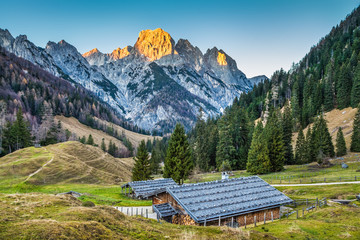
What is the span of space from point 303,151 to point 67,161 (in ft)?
251

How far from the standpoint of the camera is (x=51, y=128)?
98.2 m

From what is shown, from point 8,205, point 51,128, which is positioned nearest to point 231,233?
point 8,205

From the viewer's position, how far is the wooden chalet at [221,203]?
20.7m

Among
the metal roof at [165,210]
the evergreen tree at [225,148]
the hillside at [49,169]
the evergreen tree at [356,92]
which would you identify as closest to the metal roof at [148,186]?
the metal roof at [165,210]

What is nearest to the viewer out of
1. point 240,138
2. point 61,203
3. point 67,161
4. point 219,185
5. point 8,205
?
point 8,205

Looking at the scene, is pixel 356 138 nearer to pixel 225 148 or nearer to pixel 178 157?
pixel 225 148

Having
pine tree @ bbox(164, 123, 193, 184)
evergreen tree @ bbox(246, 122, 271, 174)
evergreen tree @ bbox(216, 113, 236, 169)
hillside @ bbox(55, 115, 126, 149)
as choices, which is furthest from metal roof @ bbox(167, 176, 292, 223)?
hillside @ bbox(55, 115, 126, 149)

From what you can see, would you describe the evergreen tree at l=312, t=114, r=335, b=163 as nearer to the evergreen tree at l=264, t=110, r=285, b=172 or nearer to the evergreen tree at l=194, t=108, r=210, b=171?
the evergreen tree at l=264, t=110, r=285, b=172

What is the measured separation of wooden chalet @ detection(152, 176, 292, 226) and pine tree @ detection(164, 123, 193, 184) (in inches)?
740

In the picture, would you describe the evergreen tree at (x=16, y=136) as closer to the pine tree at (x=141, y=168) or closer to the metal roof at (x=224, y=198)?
the pine tree at (x=141, y=168)

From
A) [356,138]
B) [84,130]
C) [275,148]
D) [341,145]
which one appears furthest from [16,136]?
[356,138]

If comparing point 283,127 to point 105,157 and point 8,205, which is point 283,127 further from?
point 8,205

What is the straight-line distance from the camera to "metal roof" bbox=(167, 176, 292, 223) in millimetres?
20656

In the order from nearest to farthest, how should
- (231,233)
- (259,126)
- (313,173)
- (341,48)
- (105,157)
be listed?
1. (231,233)
2. (313,173)
3. (259,126)
4. (105,157)
5. (341,48)
